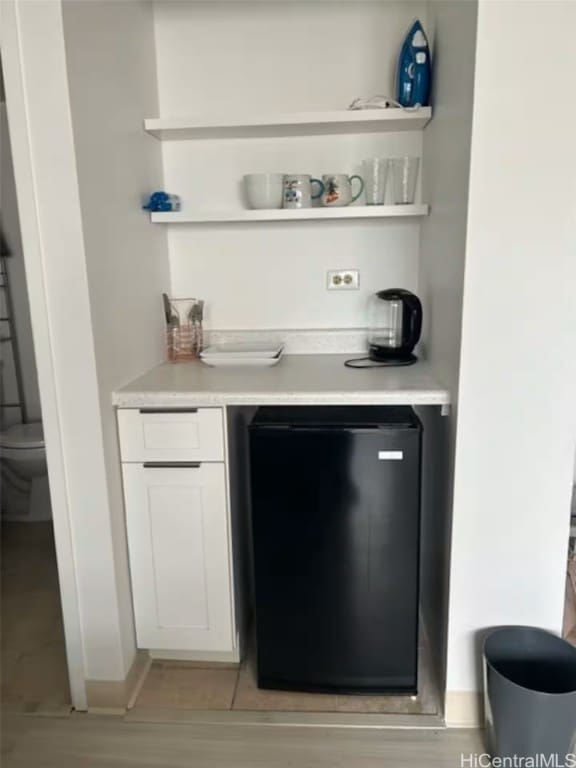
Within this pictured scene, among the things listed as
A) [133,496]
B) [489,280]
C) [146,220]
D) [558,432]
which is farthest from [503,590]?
[146,220]

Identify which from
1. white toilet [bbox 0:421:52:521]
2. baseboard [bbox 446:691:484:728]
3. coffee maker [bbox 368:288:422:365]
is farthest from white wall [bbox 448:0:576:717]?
white toilet [bbox 0:421:52:521]

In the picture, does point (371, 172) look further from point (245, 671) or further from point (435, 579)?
point (245, 671)

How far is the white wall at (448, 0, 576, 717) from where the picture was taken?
4.28 ft

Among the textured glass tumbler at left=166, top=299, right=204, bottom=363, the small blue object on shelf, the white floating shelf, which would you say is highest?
the small blue object on shelf

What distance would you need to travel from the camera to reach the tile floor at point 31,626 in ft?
5.92

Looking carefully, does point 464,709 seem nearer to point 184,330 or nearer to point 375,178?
point 184,330

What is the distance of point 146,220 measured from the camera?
1.96 m

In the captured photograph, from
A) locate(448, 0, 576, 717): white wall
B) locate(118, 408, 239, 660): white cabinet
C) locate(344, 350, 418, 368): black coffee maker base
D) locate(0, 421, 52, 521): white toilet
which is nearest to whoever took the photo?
locate(448, 0, 576, 717): white wall

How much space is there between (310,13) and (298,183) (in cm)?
62

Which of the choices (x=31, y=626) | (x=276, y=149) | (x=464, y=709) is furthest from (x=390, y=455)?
(x=31, y=626)

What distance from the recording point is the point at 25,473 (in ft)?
9.05

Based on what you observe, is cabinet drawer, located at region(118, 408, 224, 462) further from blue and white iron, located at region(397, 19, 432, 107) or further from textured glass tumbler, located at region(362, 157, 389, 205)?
blue and white iron, located at region(397, 19, 432, 107)

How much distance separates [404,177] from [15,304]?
2013 mm

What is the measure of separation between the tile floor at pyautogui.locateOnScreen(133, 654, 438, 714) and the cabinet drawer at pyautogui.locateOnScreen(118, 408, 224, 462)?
775 mm
